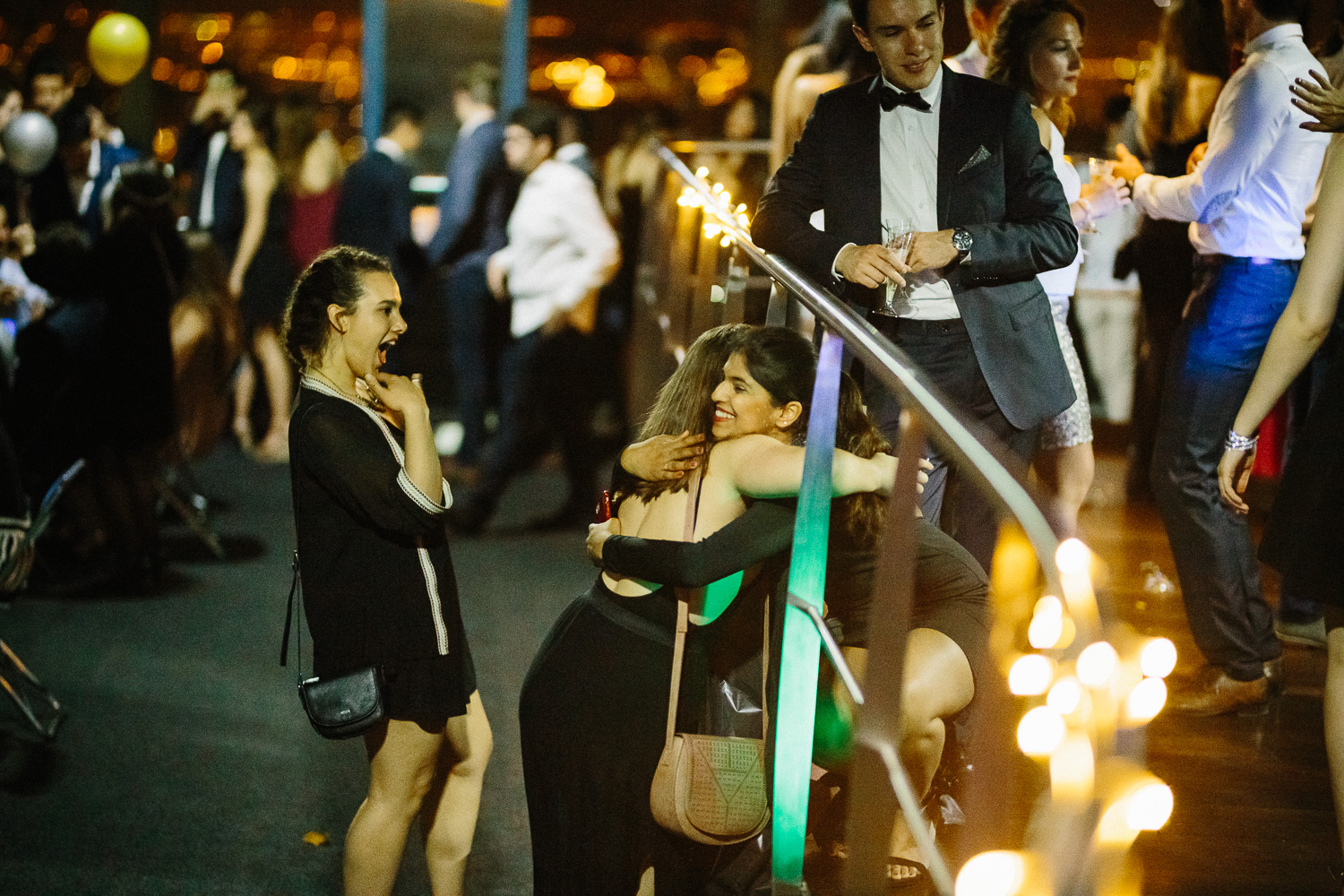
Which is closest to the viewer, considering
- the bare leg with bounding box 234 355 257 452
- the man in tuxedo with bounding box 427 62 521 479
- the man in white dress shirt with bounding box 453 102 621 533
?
the man in white dress shirt with bounding box 453 102 621 533

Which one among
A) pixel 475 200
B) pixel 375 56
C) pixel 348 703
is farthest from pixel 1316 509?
pixel 375 56

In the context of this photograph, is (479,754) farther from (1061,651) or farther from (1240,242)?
(1240,242)

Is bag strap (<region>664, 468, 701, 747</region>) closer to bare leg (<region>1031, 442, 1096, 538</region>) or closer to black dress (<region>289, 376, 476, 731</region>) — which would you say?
black dress (<region>289, 376, 476, 731</region>)

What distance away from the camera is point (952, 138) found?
306cm

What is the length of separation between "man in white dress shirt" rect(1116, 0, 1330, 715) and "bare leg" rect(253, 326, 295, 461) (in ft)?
18.9

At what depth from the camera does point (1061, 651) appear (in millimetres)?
1282

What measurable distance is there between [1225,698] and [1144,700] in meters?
2.95

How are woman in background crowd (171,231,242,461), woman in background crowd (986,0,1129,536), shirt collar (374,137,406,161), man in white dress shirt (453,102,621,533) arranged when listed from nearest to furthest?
woman in background crowd (986,0,1129,536), woman in background crowd (171,231,242,461), man in white dress shirt (453,102,621,533), shirt collar (374,137,406,161)

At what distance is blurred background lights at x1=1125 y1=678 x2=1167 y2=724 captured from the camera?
46.9 inches

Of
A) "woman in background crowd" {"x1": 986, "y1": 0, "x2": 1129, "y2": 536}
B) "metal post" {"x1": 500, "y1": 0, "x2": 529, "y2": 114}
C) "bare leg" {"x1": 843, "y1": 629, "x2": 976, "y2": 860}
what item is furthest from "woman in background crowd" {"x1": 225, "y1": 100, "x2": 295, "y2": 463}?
"bare leg" {"x1": 843, "y1": 629, "x2": 976, "y2": 860}

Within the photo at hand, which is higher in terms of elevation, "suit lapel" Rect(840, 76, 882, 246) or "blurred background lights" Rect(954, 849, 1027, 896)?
"suit lapel" Rect(840, 76, 882, 246)

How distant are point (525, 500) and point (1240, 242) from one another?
4.34 metres

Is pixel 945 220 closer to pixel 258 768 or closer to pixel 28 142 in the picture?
pixel 258 768

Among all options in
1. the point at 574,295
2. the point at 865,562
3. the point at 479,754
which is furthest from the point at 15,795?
the point at 574,295
